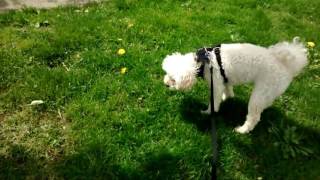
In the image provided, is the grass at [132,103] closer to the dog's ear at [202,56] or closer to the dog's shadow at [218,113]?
the dog's shadow at [218,113]

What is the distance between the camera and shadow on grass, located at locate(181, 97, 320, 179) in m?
4.87

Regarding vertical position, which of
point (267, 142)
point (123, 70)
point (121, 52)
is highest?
point (121, 52)

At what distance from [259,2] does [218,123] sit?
10.6ft

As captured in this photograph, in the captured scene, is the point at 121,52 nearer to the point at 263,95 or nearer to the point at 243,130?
the point at 243,130

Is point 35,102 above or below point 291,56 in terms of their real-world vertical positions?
below

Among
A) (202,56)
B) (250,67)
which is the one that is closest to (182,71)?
(202,56)

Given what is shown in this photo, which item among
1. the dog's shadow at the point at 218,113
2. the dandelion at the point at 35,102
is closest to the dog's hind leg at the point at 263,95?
the dog's shadow at the point at 218,113

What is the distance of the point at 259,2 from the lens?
7.75m

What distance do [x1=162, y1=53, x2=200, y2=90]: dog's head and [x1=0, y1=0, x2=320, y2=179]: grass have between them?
0.62 metres

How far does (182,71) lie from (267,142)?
1350 millimetres

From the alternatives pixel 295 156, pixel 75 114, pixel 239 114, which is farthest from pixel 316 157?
pixel 75 114

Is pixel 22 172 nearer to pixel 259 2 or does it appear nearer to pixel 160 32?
pixel 160 32

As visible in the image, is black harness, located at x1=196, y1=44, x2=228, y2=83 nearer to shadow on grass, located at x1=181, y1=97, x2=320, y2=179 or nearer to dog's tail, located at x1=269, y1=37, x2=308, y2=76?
dog's tail, located at x1=269, y1=37, x2=308, y2=76

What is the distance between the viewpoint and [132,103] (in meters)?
5.54
